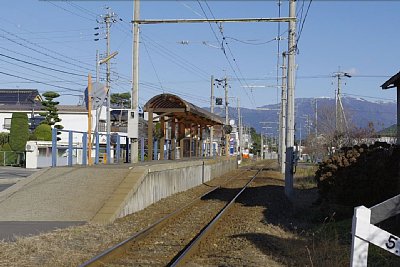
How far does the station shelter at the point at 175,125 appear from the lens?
2712 centimetres

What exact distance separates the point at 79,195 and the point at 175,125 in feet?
58.2

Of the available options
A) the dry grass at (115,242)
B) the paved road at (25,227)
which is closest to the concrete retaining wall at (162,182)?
the dry grass at (115,242)

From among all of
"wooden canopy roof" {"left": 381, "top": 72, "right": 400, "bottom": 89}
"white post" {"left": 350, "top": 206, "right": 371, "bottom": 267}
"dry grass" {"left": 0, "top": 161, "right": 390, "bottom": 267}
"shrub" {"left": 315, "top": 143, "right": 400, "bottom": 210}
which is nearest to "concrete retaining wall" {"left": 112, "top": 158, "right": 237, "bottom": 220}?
"dry grass" {"left": 0, "top": 161, "right": 390, "bottom": 267}

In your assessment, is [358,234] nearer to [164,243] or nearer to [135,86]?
[164,243]

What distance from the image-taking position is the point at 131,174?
1614cm

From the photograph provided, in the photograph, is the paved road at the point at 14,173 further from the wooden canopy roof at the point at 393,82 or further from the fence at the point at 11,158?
the wooden canopy roof at the point at 393,82

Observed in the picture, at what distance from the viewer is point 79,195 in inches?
580

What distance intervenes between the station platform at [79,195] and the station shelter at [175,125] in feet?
27.3

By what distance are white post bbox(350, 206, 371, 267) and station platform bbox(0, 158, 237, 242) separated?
8256 mm

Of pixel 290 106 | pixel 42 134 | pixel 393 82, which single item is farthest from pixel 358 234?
pixel 42 134

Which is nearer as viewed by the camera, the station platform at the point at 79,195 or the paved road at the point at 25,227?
the paved road at the point at 25,227

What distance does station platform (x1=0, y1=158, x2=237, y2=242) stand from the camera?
529 inches

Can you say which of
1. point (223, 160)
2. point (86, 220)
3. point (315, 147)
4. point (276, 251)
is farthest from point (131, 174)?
point (315, 147)

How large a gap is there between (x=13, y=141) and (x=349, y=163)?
39.6 meters
